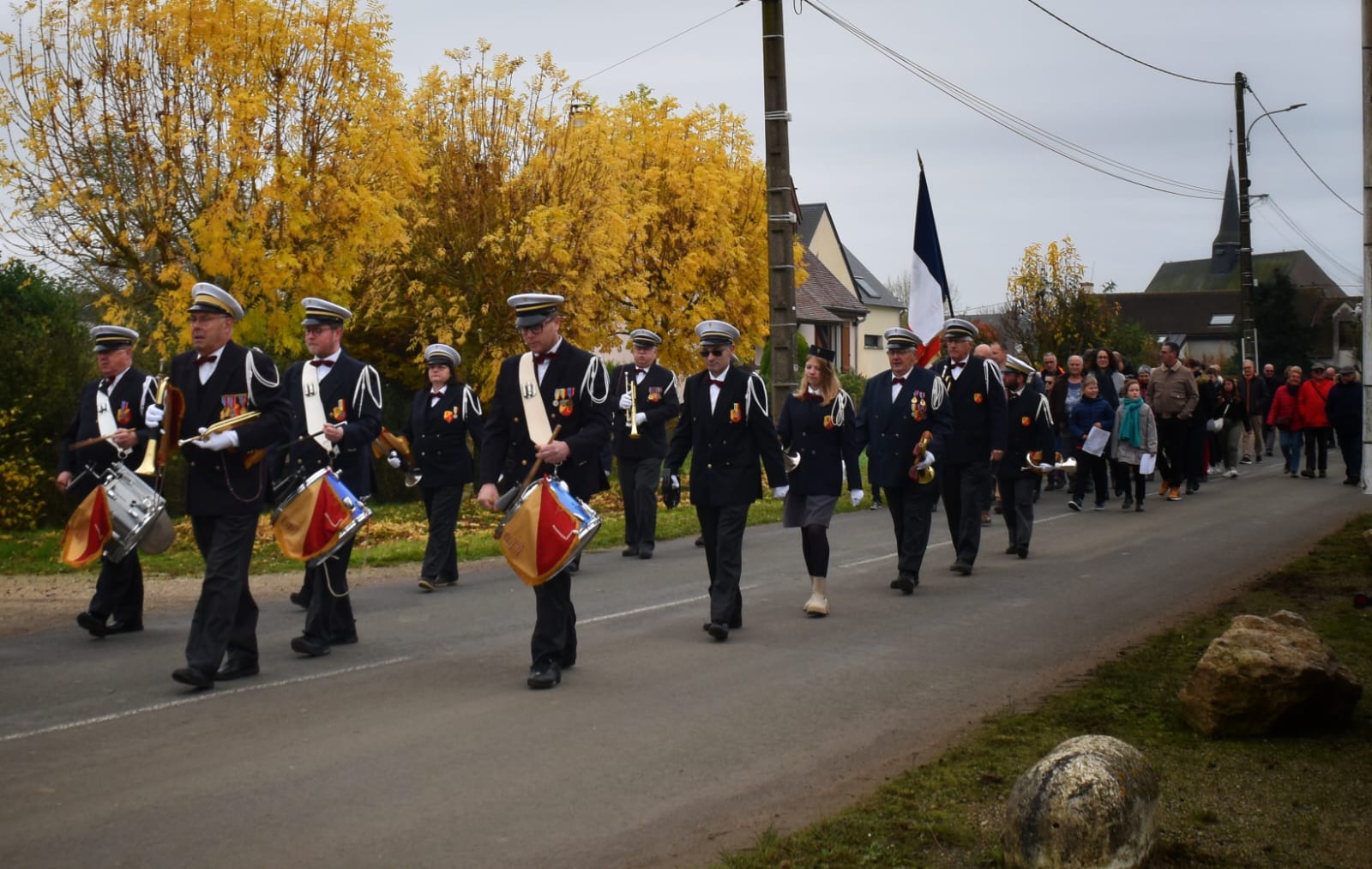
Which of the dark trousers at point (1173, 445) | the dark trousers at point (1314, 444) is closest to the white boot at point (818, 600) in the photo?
the dark trousers at point (1173, 445)

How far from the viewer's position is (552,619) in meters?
8.22

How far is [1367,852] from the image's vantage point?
515 cm

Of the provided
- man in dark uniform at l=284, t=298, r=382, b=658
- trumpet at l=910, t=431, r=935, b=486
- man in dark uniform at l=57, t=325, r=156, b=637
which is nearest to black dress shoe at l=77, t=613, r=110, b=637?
man in dark uniform at l=57, t=325, r=156, b=637

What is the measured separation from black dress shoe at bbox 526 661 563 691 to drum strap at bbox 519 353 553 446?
50.6 inches

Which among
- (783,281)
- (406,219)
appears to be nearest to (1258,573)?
(783,281)

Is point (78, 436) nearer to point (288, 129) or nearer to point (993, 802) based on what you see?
point (993, 802)

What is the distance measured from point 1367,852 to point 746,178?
106ft

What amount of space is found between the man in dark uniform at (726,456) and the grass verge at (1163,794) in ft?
8.59

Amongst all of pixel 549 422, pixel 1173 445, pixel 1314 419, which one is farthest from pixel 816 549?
pixel 1314 419

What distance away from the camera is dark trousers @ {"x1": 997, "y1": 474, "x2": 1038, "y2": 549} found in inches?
559

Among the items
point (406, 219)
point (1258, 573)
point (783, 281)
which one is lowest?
point (1258, 573)

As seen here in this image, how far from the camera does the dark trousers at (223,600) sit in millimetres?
7980

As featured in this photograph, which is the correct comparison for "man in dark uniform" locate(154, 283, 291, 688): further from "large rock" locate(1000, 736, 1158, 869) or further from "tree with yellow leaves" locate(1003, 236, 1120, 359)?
"tree with yellow leaves" locate(1003, 236, 1120, 359)

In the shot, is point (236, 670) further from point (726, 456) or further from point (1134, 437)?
point (1134, 437)
